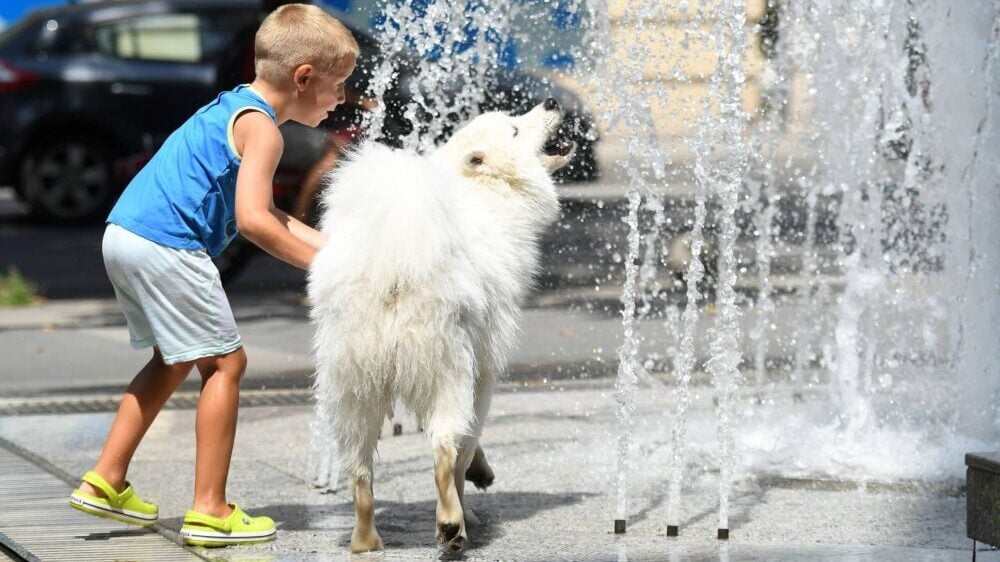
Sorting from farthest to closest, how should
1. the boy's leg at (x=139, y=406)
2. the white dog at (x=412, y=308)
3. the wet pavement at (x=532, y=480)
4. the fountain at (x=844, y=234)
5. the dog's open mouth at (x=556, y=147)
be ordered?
1. the fountain at (x=844, y=234)
2. the dog's open mouth at (x=556, y=147)
3. the boy's leg at (x=139, y=406)
4. the wet pavement at (x=532, y=480)
5. the white dog at (x=412, y=308)

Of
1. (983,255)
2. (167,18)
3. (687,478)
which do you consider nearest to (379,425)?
(687,478)

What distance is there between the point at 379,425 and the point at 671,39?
144 inches

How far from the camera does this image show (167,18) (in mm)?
14977

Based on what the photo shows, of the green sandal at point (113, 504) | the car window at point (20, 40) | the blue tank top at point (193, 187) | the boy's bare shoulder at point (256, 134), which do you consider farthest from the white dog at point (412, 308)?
the car window at point (20, 40)

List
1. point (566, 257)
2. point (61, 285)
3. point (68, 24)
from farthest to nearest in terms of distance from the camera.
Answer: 1. point (68, 24)
2. point (566, 257)
3. point (61, 285)

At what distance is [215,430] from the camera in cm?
440

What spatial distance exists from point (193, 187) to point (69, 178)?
11354 mm

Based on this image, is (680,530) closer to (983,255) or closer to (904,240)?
(983,255)

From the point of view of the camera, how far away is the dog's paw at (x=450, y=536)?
4.10m

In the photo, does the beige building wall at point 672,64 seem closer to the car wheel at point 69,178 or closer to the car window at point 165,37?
the car window at point 165,37

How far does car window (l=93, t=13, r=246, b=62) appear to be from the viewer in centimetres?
1483

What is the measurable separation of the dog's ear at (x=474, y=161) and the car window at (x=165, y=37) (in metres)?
10.8

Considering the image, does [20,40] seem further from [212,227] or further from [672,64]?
[212,227]

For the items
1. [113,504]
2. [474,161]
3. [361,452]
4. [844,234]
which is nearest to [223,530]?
[113,504]
